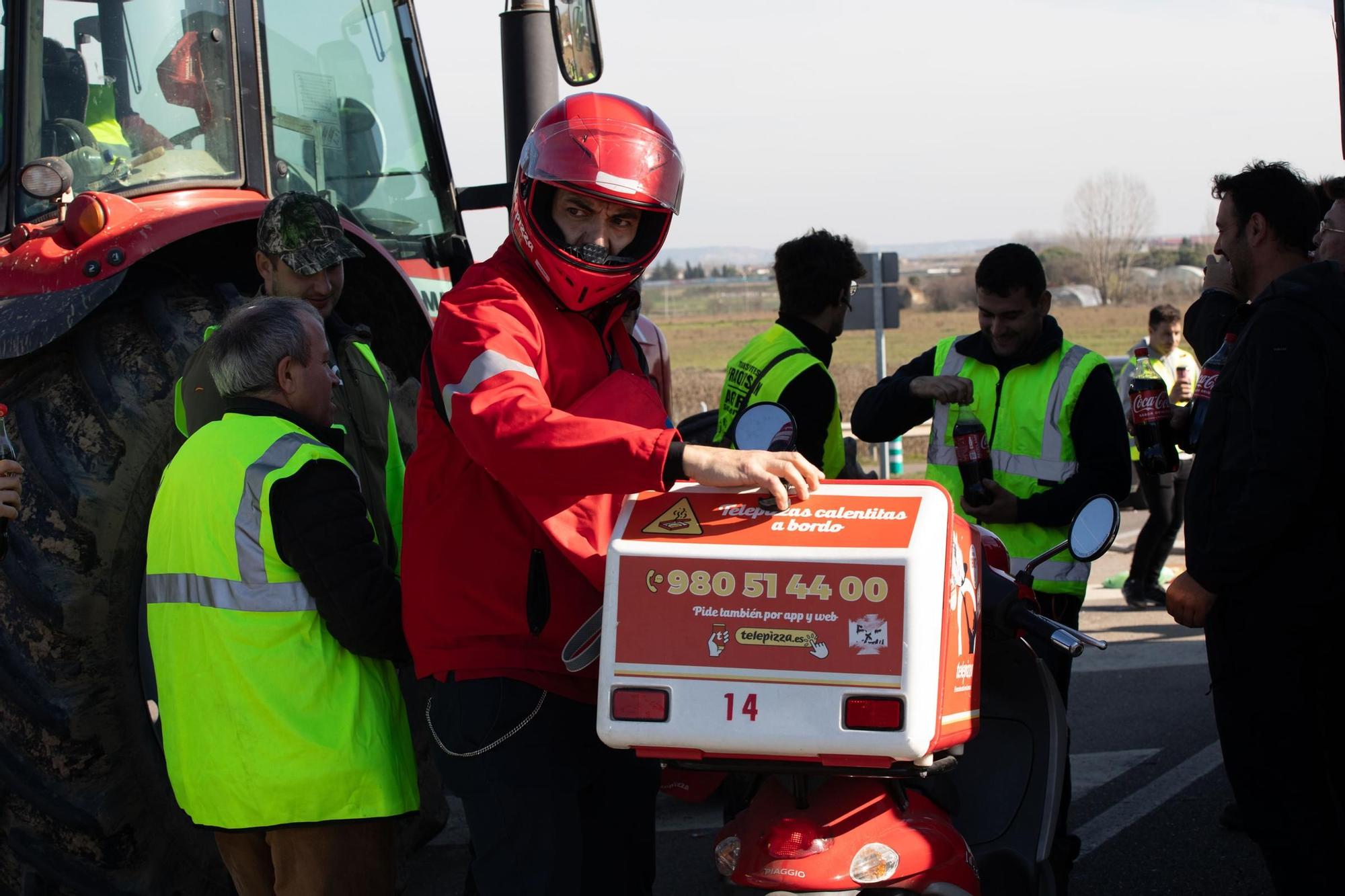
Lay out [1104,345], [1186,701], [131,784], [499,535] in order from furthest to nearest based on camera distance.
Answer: [1104,345]
[1186,701]
[131,784]
[499,535]

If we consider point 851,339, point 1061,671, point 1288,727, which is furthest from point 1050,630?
point 851,339

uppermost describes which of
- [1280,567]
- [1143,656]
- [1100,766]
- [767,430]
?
[767,430]

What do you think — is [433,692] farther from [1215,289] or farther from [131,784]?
[1215,289]

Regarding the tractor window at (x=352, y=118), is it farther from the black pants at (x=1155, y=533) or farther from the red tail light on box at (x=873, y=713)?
the black pants at (x=1155, y=533)

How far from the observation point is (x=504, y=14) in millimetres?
4988

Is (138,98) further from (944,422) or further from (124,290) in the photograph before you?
(944,422)

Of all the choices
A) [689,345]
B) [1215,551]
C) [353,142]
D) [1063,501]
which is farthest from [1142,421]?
[689,345]

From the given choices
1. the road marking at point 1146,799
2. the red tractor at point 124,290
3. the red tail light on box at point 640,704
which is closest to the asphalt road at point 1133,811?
the road marking at point 1146,799

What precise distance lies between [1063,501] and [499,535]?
207cm

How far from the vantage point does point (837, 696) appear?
2260 millimetres

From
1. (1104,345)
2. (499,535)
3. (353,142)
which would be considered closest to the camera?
(499,535)

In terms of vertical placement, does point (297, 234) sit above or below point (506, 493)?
above

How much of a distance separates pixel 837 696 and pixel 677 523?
40 cm

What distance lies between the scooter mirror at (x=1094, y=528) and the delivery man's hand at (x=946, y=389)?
4.61 ft
